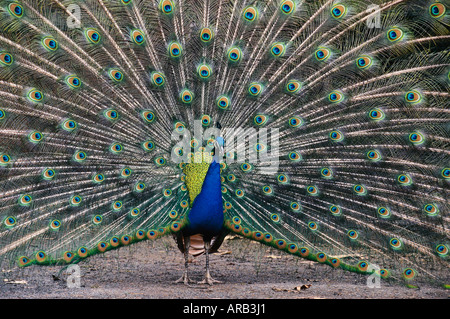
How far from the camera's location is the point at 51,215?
4.57 m

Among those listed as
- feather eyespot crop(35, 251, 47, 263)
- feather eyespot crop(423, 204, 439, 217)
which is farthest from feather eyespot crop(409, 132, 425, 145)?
feather eyespot crop(35, 251, 47, 263)

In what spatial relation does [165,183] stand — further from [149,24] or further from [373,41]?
[373,41]

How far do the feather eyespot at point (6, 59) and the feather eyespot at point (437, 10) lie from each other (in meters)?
3.40

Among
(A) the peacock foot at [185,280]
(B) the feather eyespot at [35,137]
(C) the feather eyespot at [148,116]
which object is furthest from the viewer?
(A) the peacock foot at [185,280]

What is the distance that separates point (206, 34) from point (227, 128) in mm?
812

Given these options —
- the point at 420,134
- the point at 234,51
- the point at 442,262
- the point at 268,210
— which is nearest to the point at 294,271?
the point at 268,210

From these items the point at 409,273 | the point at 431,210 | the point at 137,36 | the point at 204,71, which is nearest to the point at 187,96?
the point at 204,71

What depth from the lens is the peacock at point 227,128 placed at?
453cm

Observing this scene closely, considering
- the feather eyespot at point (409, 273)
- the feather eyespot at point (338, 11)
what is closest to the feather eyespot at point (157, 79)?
the feather eyespot at point (338, 11)

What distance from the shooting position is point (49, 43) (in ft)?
14.8

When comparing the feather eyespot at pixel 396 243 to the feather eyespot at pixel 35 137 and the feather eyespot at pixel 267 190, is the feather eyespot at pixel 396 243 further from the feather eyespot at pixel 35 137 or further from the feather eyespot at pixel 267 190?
the feather eyespot at pixel 35 137

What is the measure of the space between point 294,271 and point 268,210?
46.7 inches

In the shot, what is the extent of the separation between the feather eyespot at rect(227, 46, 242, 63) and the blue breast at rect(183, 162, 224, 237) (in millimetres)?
891

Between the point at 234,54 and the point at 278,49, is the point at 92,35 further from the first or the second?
the point at 278,49
